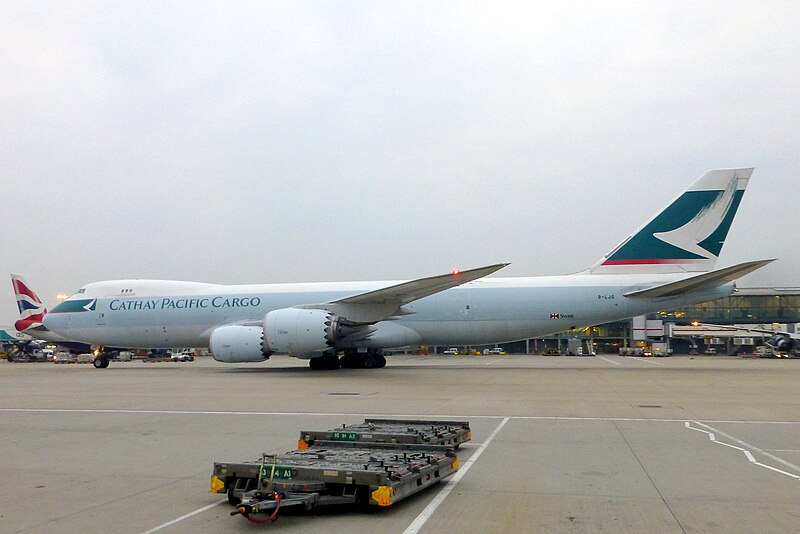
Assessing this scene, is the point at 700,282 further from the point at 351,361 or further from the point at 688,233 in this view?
the point at 351,361

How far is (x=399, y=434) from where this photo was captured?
8.61 m

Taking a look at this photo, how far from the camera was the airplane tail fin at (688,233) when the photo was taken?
26531 mm

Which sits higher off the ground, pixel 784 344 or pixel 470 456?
pixel 784 344

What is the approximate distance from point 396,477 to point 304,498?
2.75 feet

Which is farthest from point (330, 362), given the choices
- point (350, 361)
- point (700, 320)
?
point (700, 320)

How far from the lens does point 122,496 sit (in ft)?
22.5

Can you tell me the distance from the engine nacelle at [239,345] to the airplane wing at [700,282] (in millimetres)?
14748

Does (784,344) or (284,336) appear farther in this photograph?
(784,344)

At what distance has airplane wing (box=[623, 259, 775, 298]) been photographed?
22922mm

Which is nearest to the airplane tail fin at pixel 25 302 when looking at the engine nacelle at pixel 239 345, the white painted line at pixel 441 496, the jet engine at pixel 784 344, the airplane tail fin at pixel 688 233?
the engine nacelle at pixel 239 345

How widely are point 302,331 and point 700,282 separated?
14.8 meters

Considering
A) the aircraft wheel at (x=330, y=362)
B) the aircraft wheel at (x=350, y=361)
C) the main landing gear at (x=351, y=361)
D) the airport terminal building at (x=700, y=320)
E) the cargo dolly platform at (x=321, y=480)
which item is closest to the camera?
the cargo dolly platform at (x=321, y=480)

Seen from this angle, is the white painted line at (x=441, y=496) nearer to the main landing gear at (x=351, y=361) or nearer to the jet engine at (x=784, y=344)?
the main landing gear at (x=351, y=361)

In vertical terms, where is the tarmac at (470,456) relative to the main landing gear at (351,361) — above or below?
below
